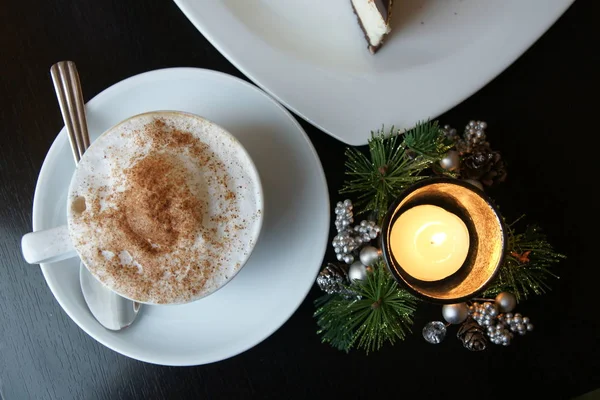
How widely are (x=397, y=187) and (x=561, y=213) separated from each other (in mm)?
415

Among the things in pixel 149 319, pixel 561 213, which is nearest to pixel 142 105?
pixel 149 319

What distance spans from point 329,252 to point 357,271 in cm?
10

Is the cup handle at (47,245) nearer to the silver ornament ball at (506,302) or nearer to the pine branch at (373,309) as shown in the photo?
the pine branch at (373,309)

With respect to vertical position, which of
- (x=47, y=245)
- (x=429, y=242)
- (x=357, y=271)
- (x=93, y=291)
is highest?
(x=429, y=242)

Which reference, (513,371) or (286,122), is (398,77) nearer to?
(286,122)

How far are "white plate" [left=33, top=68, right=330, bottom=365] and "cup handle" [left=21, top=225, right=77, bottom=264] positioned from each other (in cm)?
8

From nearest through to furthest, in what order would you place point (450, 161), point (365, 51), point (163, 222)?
point (163, 222) → point (450, 161) → point (365, 51)

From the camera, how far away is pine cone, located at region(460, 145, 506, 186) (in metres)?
0.90

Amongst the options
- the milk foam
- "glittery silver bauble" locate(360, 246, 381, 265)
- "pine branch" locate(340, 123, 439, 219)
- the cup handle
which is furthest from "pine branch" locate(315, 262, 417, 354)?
the cup handle

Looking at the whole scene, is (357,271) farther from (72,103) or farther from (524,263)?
(72,103)

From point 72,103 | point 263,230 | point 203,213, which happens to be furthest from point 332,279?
point 72,103

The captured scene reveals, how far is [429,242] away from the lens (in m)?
0.83

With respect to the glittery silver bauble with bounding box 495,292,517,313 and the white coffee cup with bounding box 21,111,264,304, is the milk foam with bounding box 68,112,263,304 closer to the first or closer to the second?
the white coffee cup with bounding box 21,111,264,304

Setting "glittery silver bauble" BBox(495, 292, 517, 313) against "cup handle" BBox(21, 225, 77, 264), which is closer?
"cup handle" BBox(21, 225, 77, 264)
